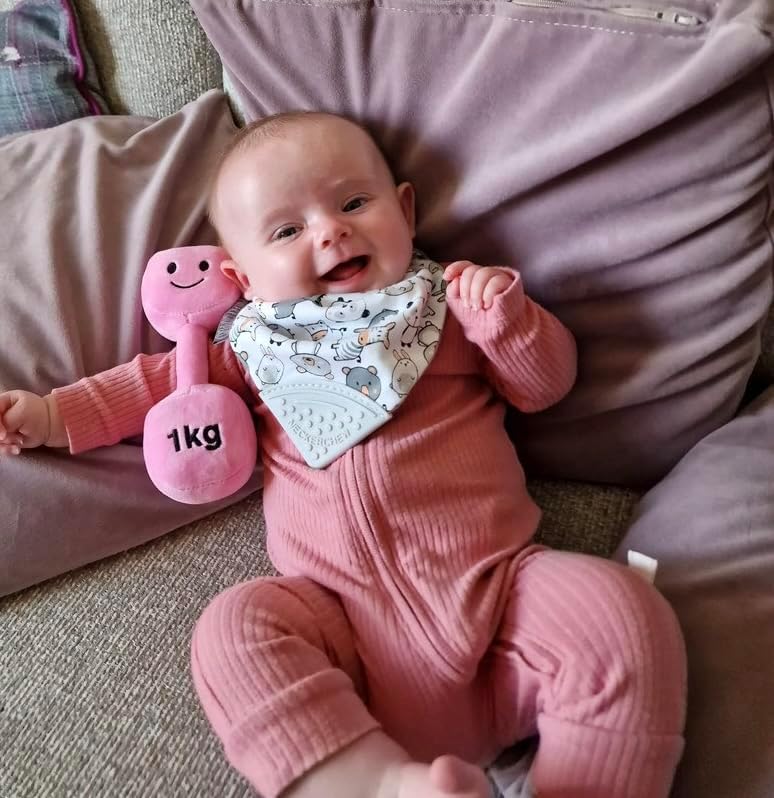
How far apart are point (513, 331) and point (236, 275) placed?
342mm

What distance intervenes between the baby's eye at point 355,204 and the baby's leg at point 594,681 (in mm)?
440

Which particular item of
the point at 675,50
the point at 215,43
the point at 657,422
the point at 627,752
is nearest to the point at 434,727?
the point at 627,752

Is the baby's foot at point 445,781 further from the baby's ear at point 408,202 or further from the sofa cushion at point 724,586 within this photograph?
the baby's ear at point 408,202

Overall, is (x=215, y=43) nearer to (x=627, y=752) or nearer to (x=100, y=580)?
(x=100, y=580)

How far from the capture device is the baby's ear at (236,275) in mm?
936

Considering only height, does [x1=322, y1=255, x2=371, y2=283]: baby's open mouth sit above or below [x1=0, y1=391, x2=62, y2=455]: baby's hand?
above

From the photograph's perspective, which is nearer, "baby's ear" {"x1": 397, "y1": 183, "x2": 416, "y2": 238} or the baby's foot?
the baby's foot

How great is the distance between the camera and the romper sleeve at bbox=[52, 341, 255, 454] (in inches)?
34.5

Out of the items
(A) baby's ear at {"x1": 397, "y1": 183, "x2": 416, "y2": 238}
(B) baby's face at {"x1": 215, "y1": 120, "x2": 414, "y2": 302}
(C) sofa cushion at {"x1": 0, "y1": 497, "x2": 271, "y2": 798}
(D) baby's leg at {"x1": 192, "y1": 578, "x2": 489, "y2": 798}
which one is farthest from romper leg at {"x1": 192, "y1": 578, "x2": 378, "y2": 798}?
(A) baby's ear at {"x1": 397, "y1": 183, "x2": 416, "y2": 238}

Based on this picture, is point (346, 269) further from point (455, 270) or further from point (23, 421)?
point (23, 421)

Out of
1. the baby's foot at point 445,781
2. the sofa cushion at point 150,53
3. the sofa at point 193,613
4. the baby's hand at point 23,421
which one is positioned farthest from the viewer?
the sofa cushion at point 150,53

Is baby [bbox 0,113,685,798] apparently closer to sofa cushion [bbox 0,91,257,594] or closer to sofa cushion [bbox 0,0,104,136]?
sofa cushion [bbox 0,91,257,594]

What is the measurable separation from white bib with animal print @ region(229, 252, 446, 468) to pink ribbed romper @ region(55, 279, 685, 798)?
28 millimetres

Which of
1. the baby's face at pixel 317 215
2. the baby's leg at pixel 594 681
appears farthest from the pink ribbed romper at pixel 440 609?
the baby's face at pixel 317 215
